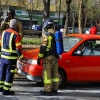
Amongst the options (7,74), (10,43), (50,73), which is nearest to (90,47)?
(50,73)

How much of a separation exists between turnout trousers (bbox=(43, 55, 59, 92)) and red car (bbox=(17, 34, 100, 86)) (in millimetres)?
482

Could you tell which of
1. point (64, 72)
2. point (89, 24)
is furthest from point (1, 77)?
point (89, 24)

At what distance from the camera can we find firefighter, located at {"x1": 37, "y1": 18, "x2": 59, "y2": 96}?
24.4 feet

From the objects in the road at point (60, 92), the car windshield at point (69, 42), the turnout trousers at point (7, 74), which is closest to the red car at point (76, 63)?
the car windshield at point (69, 42)

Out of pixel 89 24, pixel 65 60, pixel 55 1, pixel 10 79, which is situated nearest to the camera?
pixel 10 79

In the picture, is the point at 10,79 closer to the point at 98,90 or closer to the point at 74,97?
the point at 74,97

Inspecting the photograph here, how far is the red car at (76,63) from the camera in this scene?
8.13 m

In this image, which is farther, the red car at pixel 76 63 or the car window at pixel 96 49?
the car window at pixel 96 49

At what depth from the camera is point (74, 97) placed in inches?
300

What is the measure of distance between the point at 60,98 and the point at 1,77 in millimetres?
1495

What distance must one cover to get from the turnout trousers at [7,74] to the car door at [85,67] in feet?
5.74

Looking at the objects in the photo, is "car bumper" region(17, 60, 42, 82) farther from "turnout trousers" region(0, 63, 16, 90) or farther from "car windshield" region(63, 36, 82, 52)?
"car windshield" region(63, 36, 82, 52)

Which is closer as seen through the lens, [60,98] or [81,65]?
[60,98]

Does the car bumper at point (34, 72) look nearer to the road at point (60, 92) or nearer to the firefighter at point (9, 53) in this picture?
the road at point (60, 92)
